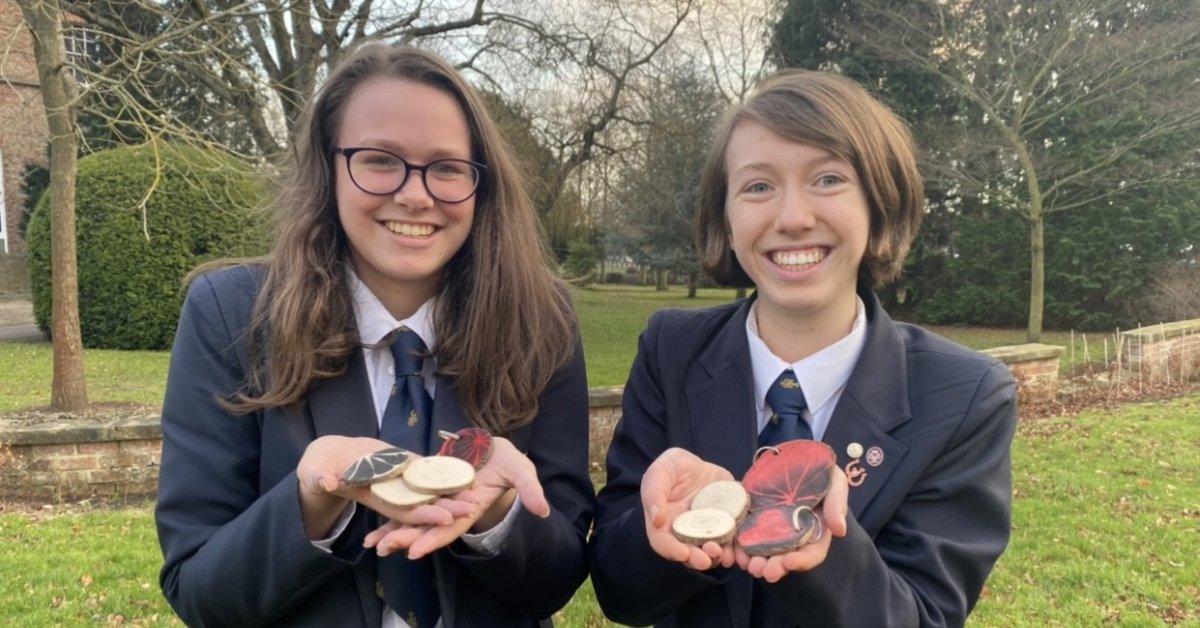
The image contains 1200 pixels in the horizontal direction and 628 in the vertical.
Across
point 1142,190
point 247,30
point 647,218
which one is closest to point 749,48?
point 647,218

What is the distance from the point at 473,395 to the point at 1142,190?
19.6 meters

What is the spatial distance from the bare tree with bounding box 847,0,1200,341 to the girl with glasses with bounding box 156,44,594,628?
14841mm

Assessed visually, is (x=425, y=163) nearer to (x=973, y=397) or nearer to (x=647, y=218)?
(x=973, y=397)

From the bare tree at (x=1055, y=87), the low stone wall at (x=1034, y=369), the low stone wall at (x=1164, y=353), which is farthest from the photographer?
the bare tree at (x=1055, y=87)

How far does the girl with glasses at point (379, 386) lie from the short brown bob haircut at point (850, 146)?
56 centimetres

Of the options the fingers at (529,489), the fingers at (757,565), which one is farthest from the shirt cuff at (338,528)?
the fingers at (757,565)

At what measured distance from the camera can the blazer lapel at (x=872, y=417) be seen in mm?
1781

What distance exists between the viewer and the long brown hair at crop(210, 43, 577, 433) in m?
1.85

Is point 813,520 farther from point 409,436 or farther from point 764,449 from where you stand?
point 409,436

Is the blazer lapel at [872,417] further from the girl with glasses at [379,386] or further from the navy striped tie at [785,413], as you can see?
the girl with glasses at [379,386]

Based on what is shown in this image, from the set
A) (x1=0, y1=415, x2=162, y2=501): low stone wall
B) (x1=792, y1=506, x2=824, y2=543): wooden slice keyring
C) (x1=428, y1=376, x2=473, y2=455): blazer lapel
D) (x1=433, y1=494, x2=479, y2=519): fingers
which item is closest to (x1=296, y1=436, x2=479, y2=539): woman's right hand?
(x1=433, y1=494, x2=479, y2=519): fingers

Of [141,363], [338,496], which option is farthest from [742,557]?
[141,363]

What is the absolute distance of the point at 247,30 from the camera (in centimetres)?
1530

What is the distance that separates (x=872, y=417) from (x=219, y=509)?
1.50m
